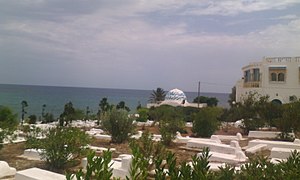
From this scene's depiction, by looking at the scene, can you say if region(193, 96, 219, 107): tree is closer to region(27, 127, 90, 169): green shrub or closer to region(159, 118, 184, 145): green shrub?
region(159, 118, 184, 145): green shrub

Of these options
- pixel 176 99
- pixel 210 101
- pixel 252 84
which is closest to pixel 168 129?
pixel 252 84

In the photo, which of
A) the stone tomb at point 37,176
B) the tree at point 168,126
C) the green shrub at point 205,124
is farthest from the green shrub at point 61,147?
the green shrub at point 205,124

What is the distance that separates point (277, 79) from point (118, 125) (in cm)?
2544

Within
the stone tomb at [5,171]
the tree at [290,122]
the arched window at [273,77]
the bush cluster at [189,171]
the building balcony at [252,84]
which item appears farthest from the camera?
the building balcony at [252,84]

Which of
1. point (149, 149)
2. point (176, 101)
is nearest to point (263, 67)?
point (176, 101)

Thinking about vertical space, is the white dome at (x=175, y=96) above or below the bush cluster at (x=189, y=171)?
above

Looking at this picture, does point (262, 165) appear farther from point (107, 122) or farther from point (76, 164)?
point (107, 122)

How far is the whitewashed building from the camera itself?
108ft

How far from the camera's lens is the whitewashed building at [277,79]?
3300cm

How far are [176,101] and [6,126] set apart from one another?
33823 millimetres

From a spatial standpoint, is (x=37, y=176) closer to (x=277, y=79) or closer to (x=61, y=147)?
(x=61, y=147)

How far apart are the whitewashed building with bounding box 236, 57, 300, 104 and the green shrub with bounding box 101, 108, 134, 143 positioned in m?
23.7

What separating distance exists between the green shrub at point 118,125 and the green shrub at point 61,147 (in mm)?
3957

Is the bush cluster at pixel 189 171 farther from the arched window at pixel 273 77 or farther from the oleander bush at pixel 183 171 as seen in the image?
the arched window at pixel 273 77
